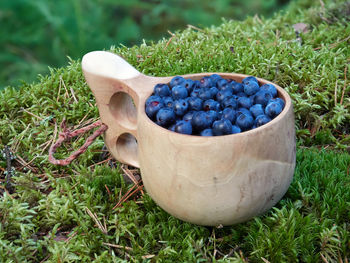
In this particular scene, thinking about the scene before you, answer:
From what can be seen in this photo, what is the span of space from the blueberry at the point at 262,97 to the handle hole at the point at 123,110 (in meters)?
0.42

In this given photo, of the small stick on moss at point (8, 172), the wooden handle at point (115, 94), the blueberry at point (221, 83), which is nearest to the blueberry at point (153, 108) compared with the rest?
the wooden handle at point (115, 94)

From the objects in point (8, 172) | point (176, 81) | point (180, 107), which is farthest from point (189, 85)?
point (8, 172)

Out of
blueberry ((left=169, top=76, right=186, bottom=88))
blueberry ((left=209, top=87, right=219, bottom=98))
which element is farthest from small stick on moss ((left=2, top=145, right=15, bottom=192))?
blueberry ((left=209, top=87, right=219, bottom=98))

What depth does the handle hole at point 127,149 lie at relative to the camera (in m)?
1.41

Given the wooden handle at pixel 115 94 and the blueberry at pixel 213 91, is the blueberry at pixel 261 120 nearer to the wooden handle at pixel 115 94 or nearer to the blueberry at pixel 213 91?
the blueberry at pixel 213 91

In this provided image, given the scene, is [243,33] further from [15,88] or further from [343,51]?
[15,88]

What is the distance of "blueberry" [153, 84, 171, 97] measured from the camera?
125 cm

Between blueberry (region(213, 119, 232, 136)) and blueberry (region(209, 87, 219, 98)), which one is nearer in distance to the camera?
blueberry (region(213, 119, 232, 136))

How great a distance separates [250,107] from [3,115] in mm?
1274

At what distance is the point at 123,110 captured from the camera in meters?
1.44

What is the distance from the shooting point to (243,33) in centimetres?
246

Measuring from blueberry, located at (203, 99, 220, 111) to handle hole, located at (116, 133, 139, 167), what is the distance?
0.35 m

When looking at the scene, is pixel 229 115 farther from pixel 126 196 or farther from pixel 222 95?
pixel 126 196

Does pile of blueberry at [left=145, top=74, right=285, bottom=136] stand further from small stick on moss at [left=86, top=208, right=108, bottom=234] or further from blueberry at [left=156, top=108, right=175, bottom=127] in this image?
small stick on moss at [left=86, top=208, right=108, bottom=234]
